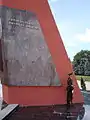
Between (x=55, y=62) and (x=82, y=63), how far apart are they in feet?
208

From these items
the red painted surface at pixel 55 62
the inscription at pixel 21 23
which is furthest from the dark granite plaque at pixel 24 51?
the red painted surface at pixel 55 62

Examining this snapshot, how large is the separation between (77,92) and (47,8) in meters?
4.30

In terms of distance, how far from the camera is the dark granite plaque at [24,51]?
12914 millimetres

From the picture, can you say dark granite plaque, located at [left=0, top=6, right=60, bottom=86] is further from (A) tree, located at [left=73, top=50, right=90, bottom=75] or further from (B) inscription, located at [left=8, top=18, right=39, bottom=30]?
(A) tree, located at [left=73, top=50, right=90, bottom=75]

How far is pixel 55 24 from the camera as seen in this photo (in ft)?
46.4

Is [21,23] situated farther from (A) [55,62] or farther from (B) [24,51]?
(A) [55,62]

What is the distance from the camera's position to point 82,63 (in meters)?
76.6

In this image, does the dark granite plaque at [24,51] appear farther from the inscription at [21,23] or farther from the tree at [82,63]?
the tree at [82,63]

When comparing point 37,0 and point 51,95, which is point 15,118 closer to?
point 51,95

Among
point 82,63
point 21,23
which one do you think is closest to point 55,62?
point 21,23

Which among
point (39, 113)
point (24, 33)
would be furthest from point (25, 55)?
point (39, 113)

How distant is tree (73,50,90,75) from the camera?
229 ft

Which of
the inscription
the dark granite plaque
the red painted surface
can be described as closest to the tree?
the red painted surface

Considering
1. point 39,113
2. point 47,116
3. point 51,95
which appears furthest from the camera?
point 51,95
